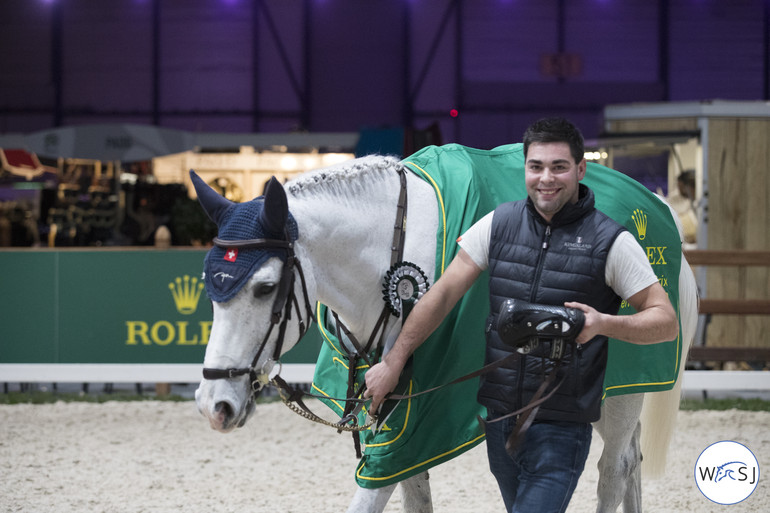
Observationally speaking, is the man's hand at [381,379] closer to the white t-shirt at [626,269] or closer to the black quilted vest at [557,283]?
the black quilted vest at [557,283]

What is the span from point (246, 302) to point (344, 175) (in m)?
0.52

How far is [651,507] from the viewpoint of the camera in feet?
13.2

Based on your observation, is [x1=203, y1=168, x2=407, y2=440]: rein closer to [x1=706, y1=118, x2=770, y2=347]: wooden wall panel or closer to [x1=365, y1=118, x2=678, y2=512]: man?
[x1=365, y1=118, x2=678, y2=512]: man

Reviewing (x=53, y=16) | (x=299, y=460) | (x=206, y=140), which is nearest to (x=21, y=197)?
(x=206, y=140)

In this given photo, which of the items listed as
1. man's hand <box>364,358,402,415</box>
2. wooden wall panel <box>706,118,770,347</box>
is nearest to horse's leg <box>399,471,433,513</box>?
man's hand <box>364,358,402,415</box>

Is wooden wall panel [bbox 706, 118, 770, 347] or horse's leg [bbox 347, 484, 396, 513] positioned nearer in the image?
horse's leg [bbox 347, 484, 396, 513]

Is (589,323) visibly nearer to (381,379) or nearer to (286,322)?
(381,379)

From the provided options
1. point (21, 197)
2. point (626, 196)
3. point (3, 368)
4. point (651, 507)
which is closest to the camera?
point (626, 196)

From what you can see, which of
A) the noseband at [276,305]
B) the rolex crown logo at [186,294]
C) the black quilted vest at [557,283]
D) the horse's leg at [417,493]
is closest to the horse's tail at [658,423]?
the horse's leg at [417,493]

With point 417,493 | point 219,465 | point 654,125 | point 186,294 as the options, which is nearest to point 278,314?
point 417,493

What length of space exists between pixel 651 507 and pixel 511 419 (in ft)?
7.71

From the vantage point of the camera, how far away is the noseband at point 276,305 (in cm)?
212

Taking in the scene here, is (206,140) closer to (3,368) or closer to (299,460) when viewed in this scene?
(3,368)

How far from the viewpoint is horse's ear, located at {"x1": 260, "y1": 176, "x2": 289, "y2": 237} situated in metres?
2.13
